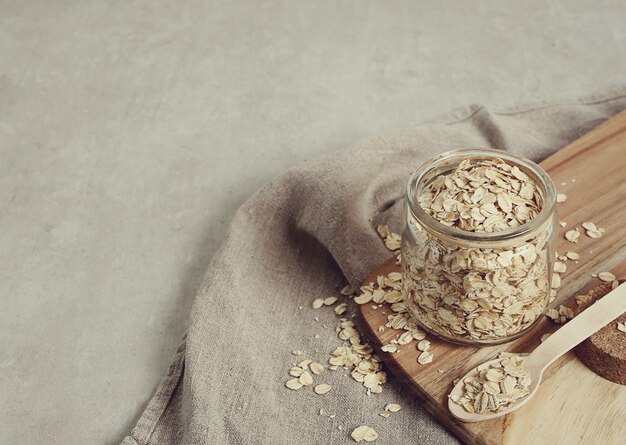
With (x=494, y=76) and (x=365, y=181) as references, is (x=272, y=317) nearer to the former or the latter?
(x=365, y=181)

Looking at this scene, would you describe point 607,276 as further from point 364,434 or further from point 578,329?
point 364,434

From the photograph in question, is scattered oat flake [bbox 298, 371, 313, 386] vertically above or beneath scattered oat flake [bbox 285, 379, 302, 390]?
beneath

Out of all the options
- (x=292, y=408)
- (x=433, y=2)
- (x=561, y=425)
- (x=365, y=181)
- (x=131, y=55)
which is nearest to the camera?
(x=561, y=425)

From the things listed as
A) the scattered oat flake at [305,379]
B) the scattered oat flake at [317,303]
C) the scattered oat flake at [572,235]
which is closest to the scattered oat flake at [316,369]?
the scattered oat flake at [305,379]

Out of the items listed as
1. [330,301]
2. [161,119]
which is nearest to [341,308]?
[330,301]

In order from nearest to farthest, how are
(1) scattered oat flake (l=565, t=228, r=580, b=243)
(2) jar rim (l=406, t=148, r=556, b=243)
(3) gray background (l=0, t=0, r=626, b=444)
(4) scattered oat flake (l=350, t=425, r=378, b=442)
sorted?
(2) jar rim (l=406, t=148, r=556, b=243) → (4) scattered oat flake (l=350, t=425, r=378, b=442) → (1) scattered oat flake (l=565, t=228, r=580, b=243) → (3) gray background (l=0, t=0, r=626, b=444)

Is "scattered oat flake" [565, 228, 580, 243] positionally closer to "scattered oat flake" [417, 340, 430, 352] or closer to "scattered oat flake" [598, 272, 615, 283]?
"scattered oat flake" [598, 272, 615, 283]

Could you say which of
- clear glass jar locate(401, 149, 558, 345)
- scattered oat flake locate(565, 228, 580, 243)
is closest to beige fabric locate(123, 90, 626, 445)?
clear glass jar locate(401, 149, 558, 345)

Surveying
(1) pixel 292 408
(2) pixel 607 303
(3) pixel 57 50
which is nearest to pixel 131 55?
(3) pixel 57 50
